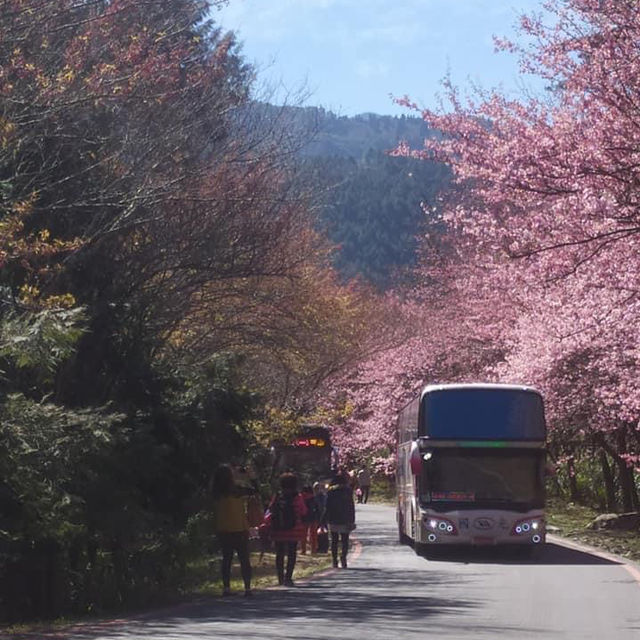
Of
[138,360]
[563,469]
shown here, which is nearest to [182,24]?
[138,360]

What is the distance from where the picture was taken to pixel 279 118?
89.4 feet

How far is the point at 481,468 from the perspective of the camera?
26.5 m

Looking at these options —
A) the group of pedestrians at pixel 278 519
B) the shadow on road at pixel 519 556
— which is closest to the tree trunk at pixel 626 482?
the shadow on road at pixel 519 556

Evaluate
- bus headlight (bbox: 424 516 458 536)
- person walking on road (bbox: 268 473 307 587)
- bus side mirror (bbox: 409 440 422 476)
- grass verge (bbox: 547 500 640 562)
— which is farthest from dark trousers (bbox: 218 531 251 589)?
grass verge (bbox: 547 500 640 562)

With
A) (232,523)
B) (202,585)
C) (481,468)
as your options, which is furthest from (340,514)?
(232,523)

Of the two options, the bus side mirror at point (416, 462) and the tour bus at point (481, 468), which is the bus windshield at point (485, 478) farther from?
the bus side mirror at point (416, 462)

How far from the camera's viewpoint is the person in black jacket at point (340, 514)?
24.4 meters

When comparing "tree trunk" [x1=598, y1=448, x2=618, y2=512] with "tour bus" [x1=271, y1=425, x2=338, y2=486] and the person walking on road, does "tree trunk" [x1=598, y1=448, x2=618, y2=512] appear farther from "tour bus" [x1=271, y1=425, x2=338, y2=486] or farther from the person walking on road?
the person walking on road

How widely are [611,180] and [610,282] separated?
11.6 feet

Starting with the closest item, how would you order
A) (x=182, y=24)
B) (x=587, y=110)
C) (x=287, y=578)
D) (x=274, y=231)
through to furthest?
(x=587, y=110), (x=287, y=578), (x=182, y=24), (x=274, y=231)

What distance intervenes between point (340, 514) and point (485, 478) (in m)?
3.51

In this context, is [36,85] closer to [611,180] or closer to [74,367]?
[74,367]

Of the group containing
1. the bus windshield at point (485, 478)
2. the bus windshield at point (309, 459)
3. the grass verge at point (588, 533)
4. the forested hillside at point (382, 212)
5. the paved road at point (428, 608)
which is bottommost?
the paved road at point (428, 608)

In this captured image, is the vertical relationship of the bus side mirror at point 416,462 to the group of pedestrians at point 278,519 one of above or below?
above
